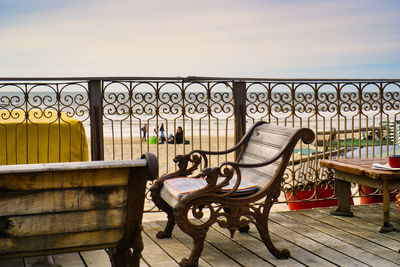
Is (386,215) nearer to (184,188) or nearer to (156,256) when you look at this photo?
(184,188)

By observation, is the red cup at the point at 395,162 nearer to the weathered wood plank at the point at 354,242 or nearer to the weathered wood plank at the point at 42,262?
the weathered wood plank at the point at 354,242

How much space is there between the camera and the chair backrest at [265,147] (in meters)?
3.38

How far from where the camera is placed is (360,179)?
407 centimetres

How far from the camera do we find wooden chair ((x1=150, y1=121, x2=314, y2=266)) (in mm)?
3094

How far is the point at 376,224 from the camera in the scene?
13.7 ft

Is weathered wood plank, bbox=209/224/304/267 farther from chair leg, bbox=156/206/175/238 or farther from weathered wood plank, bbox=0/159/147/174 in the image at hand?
weathered wood plank, bbox=0/159/147/174

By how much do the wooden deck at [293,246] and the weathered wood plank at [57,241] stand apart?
125cm

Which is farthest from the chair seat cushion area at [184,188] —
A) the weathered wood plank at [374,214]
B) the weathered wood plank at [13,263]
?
the weathered wood plank at [374,214]

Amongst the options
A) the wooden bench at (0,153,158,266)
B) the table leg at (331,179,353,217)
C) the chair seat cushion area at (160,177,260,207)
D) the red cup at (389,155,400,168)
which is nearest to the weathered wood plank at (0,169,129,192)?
the wooden bench at (0,153,158,266)

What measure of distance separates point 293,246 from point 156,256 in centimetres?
101

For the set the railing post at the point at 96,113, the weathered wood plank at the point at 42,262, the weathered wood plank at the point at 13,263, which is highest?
the railing post at the point at 96,113

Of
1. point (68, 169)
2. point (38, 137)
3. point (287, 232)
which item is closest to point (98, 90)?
point (38, 137)

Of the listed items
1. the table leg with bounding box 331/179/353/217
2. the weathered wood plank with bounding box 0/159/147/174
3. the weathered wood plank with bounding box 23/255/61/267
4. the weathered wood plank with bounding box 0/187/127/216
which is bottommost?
the weathered wood plank with bounding box 23/255/61/267

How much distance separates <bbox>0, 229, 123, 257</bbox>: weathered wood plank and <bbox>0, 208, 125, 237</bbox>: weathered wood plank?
2 centimetres
